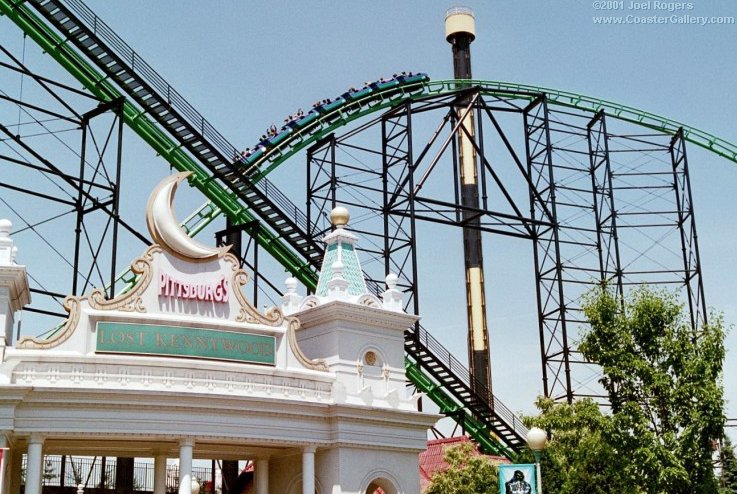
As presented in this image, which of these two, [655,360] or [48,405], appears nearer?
[48,405]

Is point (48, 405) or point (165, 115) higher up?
point (165, 115)

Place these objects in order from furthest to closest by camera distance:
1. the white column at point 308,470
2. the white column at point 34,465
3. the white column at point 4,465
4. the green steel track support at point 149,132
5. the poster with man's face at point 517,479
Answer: the green steel track support at point 149,132 → the white column at point 308,470 → the poster with man's face at point 517,479 → the white column at point 34,465 → the white column at point 4,465

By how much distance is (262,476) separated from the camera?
85.6 feet

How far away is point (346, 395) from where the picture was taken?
25.1 meters

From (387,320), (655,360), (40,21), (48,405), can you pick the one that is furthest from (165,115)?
(655,360)

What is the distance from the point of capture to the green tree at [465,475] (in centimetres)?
2955

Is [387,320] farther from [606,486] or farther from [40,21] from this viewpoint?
[40,21]

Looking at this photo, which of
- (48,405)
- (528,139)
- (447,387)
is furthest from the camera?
(528,139)

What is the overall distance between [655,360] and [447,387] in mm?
9458

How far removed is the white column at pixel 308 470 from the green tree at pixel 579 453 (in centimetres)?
727

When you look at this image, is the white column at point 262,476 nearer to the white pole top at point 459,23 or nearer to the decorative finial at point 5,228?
the decorative finial at point 5,228

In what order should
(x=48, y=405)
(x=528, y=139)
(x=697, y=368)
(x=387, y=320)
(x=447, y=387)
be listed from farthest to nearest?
(x=528, y=139) → (x=447, y=387) → (x=387, y=320) → (x=697, y=368) → (x=48, y=405)

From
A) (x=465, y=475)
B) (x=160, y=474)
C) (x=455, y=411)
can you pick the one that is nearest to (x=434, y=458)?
(x=455, y=411)

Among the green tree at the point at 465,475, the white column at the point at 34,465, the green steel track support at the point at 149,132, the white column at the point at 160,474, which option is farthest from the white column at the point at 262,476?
the green steel track support at the point at 149,132
